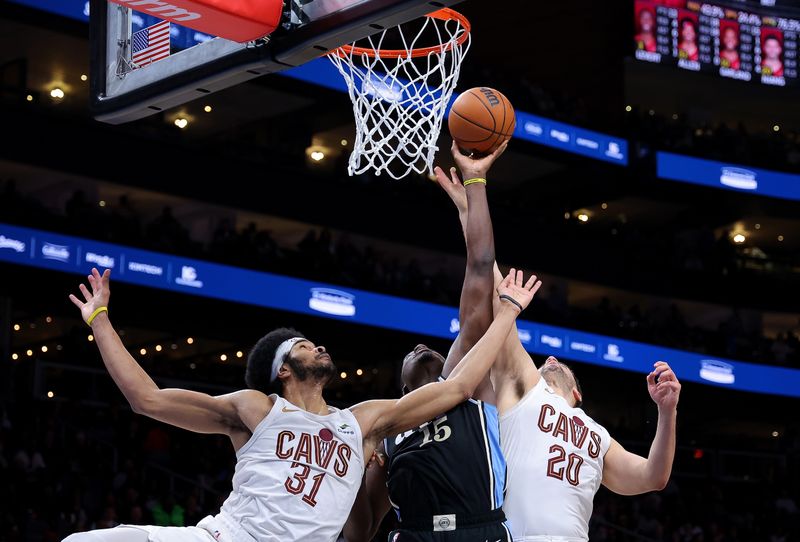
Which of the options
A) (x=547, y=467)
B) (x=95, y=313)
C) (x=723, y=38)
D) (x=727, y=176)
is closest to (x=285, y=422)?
(x=95, y=313)

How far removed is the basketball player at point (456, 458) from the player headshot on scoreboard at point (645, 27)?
20.0 metres

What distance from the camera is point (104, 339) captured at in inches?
183

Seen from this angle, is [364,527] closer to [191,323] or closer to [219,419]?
[219,419]

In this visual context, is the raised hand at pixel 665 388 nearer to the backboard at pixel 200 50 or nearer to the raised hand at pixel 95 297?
the backboard at pixel 200 50

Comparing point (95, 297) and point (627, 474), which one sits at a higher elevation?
point (95, 297)

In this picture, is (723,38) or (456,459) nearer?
(456,459)

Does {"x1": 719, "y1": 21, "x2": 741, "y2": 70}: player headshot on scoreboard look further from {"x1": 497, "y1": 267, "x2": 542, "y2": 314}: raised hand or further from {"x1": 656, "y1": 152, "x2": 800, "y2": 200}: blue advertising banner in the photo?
{"x1": 497, "y1": 267, "x2": 542, "y2": 314}: raised hand

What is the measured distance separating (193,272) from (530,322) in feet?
20.8

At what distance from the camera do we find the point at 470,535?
4836mm

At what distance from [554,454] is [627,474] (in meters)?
0.44

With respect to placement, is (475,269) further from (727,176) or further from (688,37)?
(727,176)

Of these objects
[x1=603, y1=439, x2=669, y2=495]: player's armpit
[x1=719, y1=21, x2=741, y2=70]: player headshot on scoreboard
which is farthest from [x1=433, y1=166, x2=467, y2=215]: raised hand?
[x1=719, y1=21, x2=741, y2=70]: player headshot on scoreboard

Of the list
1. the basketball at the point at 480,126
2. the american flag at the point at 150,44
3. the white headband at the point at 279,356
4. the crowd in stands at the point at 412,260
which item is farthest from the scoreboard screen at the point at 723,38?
the white headband at the point at 279,356

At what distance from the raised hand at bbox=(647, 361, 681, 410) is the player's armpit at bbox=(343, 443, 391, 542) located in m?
1.23
